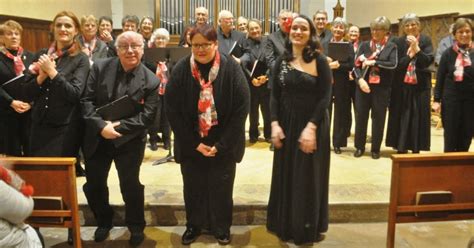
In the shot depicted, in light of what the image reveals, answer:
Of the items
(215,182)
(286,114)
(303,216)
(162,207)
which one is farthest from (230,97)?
(162,207)

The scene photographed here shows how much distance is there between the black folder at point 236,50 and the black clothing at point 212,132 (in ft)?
6.31

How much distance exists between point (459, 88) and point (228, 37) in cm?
248

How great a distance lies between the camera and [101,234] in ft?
10.1

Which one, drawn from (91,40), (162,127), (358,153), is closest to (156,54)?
(91,40)

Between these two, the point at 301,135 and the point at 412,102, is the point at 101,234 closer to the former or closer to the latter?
the point at 301,135

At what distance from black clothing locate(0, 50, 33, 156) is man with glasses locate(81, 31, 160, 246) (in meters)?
1.14

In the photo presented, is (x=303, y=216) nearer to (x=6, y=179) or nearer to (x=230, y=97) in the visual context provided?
(x=230, y=97)

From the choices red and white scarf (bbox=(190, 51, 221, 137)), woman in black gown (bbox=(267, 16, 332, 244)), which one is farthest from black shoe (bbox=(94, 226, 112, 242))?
woman in black gown (bbox=(267, 16, 332, 244))

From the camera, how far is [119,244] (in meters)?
3.05

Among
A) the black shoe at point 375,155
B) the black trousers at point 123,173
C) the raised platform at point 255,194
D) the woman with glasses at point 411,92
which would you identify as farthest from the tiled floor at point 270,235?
the woman with glasses at point 411,92

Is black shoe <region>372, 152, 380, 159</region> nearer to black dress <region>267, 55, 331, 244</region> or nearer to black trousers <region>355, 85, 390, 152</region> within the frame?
black trousers <region>355, 85, 390, 152</region>

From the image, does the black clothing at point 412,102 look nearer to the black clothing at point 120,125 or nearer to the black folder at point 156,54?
the black folder at point 156,54

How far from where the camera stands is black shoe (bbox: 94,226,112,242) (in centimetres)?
306

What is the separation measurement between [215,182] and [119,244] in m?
0.81
